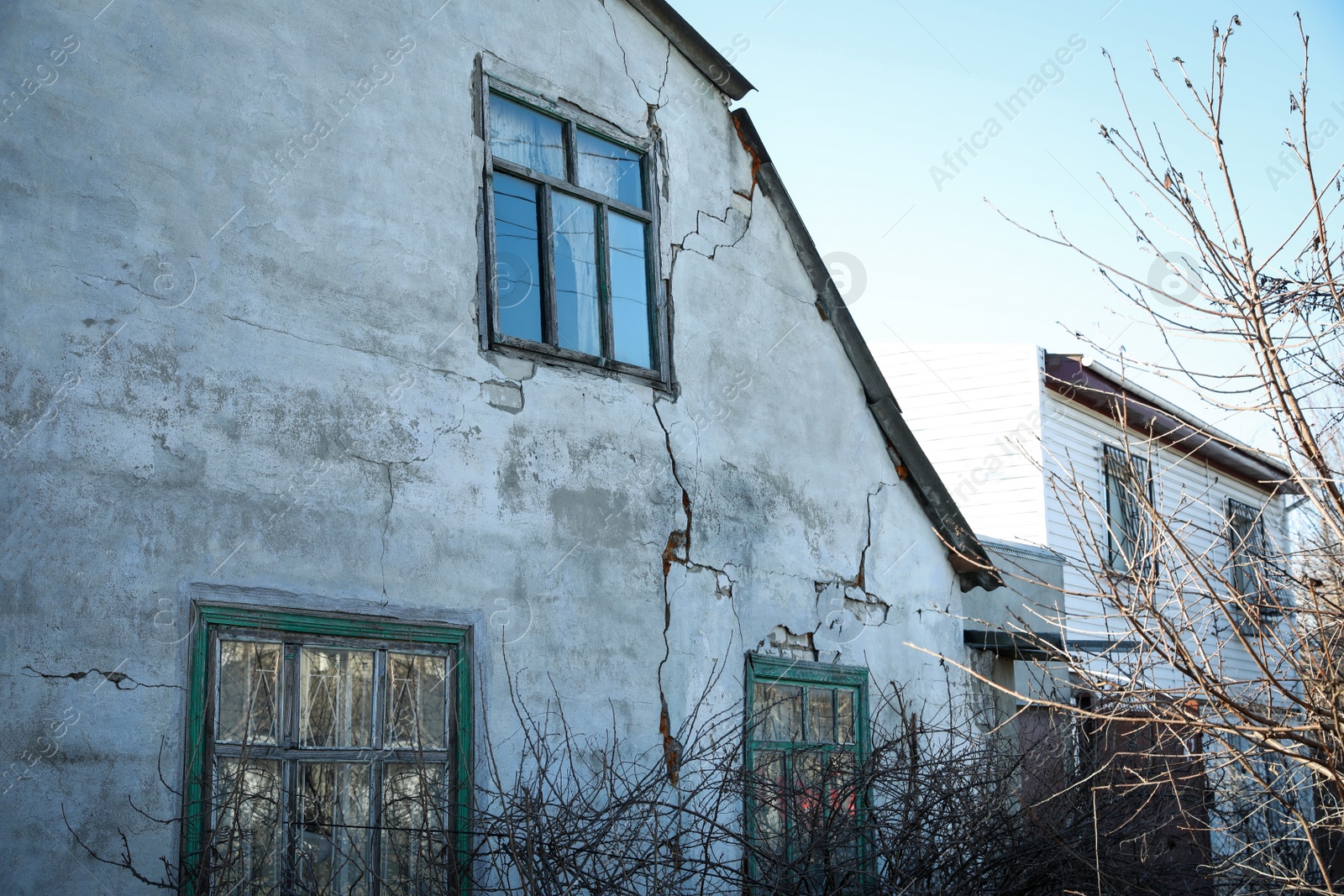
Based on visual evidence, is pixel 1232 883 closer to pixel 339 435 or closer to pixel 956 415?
pixel 339 435

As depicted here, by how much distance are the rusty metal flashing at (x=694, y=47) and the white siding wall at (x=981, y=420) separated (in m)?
6.99

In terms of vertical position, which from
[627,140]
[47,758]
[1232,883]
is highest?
[627,140]

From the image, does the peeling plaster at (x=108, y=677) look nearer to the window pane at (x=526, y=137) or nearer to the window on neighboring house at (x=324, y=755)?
the window on neighboring house at (x=324, y=755)

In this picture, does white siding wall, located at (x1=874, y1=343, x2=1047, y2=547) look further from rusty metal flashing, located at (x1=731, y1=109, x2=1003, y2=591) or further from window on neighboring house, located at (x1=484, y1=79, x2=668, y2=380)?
window on neighboring house, located at (x1=484, y1=79, x2=668, y2=380)

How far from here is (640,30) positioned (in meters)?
7.67

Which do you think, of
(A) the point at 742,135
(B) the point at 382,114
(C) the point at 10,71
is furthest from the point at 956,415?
(C) the point at 10,71

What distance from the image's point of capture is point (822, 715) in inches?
303

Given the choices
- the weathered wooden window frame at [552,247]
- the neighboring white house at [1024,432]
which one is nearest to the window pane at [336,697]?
the weathered wooden window frame at [552,247]

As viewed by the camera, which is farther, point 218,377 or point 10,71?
point 218,377

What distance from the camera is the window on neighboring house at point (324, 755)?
4824 mm

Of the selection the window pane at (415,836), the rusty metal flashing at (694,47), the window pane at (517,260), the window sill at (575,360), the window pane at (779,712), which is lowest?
the window pane at (415,836)

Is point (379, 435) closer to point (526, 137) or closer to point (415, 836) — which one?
point (415, 836)

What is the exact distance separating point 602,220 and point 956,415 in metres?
9.42

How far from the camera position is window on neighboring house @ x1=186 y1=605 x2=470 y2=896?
4824 mm
